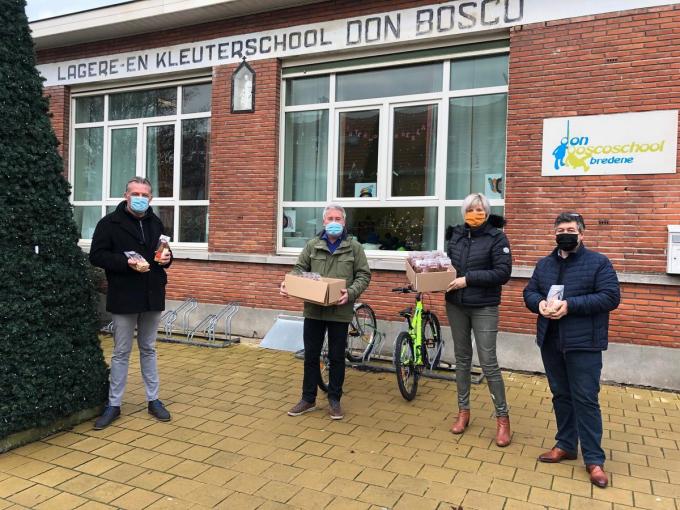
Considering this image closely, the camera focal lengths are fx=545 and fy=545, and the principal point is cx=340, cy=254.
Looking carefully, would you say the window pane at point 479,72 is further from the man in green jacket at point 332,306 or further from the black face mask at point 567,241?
the black face mask at point 567,241

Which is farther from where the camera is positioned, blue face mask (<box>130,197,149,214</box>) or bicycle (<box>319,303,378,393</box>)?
bicycle (<box>319,303,378,393</box>)

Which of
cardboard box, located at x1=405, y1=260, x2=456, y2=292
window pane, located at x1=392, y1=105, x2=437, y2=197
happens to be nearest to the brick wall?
window pane, located at x1=392, y1=105, x2=437, y2=197

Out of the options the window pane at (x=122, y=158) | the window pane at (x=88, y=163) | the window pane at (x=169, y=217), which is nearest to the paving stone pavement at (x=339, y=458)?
the window pane at (x=169, y=217)

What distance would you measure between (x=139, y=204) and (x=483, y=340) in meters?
3.06

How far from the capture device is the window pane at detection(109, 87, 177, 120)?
952cm

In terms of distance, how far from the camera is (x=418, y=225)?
7.63 metres

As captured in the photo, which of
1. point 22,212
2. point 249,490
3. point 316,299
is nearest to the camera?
point 249,490

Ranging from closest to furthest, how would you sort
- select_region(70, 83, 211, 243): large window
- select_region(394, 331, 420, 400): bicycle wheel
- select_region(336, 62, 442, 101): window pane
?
select_region(394, 331, 420, 400): bicycle wheel → select_region(336, 62, 442, 101): window pane → select_region(70, 83, 211, 243): large window

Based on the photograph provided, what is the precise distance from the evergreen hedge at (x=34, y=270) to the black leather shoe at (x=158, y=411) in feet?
1.66

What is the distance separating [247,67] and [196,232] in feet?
9.30

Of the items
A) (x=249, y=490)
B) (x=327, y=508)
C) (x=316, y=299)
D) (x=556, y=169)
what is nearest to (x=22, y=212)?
(x=316, y=299)

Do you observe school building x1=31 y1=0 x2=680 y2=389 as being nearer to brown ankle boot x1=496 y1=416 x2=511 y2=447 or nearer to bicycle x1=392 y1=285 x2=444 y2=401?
bicycle x1=392 y1=285 x2=444 y2=401

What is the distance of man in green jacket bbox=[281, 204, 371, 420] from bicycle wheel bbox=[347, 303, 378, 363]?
189cm

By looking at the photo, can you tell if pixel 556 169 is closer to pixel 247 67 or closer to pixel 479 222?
pixel 479 222
